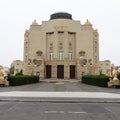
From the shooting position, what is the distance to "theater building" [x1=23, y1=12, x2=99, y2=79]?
78.6 metres

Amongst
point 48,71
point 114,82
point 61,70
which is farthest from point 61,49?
point 114,82

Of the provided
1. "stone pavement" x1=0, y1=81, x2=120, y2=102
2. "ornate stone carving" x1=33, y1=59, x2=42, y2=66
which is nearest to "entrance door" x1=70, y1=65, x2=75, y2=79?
"ornate stone carving" x1=33, y1=59, x2=42, y2=66

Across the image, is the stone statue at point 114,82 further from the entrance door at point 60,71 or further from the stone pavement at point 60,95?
the entrance door at point 60,71

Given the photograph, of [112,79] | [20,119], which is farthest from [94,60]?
[20,119]

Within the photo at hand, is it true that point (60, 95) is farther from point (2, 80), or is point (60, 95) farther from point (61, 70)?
point (61, 70)

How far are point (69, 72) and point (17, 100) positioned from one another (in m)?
61.6

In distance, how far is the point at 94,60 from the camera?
275 ft

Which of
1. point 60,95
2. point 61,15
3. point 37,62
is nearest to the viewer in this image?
point 60,95

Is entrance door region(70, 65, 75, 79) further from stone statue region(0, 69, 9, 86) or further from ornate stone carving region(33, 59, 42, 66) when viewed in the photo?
stone statue region(0, 69, 9, 86)

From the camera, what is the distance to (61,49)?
81.9m

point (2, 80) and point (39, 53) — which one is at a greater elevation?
point (39, 53)

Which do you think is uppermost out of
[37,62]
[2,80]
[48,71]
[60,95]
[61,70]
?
[37,62]

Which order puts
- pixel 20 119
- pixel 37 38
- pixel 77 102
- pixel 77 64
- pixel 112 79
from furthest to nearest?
pixel 37 38, pixel 77 64, pixel 112 79, pixel 77 102, pixel 20 119

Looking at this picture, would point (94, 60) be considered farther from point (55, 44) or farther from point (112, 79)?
point (112, 79)
